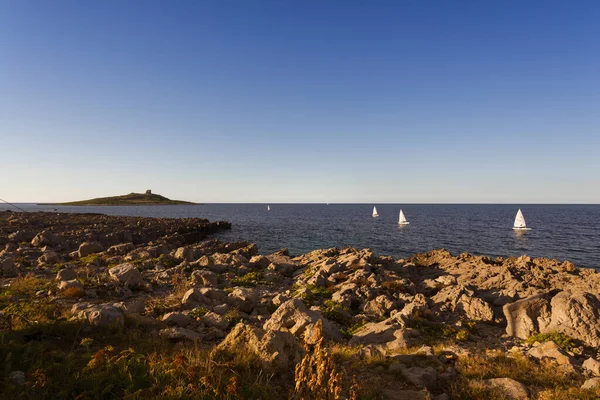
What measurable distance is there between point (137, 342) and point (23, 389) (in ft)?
10.3

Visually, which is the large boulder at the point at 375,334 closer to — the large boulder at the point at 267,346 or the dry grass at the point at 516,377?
the dry grass at the point at 516,377

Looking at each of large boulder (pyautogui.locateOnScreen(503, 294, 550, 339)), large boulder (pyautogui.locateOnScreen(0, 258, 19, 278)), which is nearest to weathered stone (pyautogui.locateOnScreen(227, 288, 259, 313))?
large boulder (pyautogui.locateOnScreen(503, 294, 550, 339))

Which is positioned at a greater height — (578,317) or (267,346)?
(267,346)

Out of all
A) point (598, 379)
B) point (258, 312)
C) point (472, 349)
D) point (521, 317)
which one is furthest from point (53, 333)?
point (521, 317)

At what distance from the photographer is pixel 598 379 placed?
7410mm

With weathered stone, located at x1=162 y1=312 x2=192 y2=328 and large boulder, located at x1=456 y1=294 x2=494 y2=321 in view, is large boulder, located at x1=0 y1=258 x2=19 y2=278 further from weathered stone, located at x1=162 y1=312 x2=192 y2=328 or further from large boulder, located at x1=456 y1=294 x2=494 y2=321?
large boulder, located at x1=456 y1=294 x2=494 y2=321

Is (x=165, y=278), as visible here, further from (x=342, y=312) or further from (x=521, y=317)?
(x=521, y=317)

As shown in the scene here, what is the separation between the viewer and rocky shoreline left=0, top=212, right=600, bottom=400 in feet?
20.4

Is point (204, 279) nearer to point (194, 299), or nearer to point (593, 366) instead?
point (194, 299)

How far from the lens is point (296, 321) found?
36.0 ft

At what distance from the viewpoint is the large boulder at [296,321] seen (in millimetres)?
10594

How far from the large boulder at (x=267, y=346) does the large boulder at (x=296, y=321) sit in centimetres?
253

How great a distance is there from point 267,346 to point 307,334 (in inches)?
109

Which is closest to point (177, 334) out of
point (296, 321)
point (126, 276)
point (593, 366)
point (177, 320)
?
point (177, 320)
